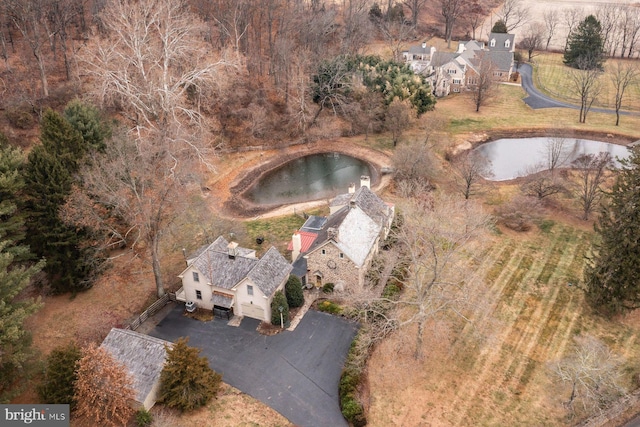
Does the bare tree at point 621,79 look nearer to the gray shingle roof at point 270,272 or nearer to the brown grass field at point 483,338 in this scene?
the brown grass field at point 483,338

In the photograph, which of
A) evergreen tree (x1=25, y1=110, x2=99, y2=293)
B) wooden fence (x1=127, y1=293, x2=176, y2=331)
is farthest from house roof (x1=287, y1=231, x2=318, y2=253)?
evergreen tree (x1=25, y1=110, x2=99, y2=293)

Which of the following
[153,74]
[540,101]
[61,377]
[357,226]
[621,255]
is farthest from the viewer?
Answer: [540,101]

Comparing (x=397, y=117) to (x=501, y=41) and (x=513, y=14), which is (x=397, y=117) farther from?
(x=513, y=14)

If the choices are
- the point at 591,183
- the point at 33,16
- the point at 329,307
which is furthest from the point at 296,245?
the point at 33,16

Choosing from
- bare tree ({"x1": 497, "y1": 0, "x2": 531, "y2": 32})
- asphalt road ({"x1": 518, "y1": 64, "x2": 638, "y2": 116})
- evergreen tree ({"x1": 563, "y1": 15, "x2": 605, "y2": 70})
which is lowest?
asphalt road ({"x1": 518, "y1": 64, "x2": 638, "y2": 116})

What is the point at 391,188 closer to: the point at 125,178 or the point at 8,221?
the point at 125,178

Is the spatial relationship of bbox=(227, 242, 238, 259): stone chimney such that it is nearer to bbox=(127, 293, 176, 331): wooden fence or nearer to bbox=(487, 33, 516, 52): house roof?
bbox=(127, 293, 176, 331): wooden fence

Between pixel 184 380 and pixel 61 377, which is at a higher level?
pixel 61 377

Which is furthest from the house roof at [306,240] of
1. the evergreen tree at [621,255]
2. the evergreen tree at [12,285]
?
the evergreen tree at [621,255]
